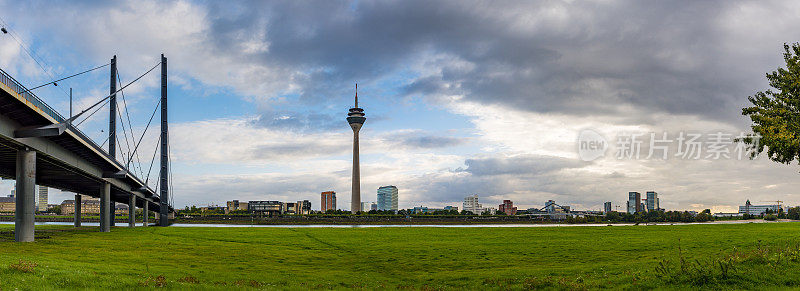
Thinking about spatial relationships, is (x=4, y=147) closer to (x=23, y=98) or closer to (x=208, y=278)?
(x=23, y=98)

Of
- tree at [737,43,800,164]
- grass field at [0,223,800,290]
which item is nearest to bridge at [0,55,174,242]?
grass field at [0,223,800,290]

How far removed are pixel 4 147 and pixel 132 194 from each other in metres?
62.6

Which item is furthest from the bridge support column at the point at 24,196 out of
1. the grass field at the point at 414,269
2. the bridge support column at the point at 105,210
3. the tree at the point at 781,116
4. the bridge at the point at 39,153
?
the tree at the point at 781,116

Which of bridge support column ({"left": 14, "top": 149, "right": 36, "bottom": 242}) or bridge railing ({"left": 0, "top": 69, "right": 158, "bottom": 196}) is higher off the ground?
bridge railing ({"left": 0, "top": 69, "right": 158, "bottom": 196})

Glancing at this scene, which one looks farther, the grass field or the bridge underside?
the bridge underside

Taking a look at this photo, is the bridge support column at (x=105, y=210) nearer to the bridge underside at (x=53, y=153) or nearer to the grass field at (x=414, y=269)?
the bridge underside at (x=53, y=153)

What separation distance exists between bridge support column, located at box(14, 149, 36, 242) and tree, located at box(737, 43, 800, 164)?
200 feet

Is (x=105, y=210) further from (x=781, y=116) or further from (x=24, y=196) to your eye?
(x=781, y=116)

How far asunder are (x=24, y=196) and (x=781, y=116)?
63.0 metres

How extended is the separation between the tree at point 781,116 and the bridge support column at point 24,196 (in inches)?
2394

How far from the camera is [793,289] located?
20641mm

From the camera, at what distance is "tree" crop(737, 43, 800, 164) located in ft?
104

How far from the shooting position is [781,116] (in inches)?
1340

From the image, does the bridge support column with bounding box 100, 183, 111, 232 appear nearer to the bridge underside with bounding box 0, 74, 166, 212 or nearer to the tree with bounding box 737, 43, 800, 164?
the bridge underside with bounding box 0, 74, 166, 212
